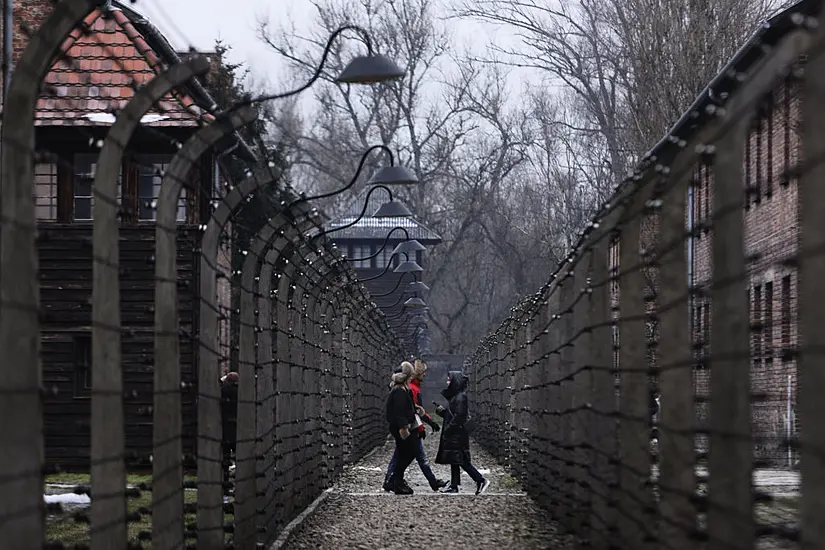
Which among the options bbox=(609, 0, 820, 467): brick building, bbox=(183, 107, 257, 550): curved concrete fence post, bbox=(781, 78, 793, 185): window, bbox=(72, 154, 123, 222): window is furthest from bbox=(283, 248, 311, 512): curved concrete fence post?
bbox=(781, 78, 793, 185): window

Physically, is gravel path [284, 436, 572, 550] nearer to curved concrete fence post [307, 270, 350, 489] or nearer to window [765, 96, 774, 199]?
curved concrete fence post [307, 270, 350, 489]

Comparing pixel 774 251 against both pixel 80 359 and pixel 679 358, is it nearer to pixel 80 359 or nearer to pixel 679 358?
pixel 80 359

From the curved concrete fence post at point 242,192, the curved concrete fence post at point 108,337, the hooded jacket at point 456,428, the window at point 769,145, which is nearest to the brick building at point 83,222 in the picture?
the hooded jacket at point 456,428

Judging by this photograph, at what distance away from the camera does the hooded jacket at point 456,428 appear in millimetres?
19719

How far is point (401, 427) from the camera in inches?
766

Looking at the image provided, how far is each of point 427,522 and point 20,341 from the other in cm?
935

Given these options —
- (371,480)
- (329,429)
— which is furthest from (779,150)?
(329,429)

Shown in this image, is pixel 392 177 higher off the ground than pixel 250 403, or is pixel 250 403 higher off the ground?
pixel 392 177

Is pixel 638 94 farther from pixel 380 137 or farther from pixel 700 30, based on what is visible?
pixel 380 137

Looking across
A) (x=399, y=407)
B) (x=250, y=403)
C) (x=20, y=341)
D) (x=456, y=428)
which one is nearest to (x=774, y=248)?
(x=456, y=428)

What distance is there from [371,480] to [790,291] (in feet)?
31.1

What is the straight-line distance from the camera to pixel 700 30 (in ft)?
Answer: 107

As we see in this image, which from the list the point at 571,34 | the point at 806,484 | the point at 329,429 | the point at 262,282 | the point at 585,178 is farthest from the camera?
the point at 585,178

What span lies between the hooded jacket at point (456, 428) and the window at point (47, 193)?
8277 mm
